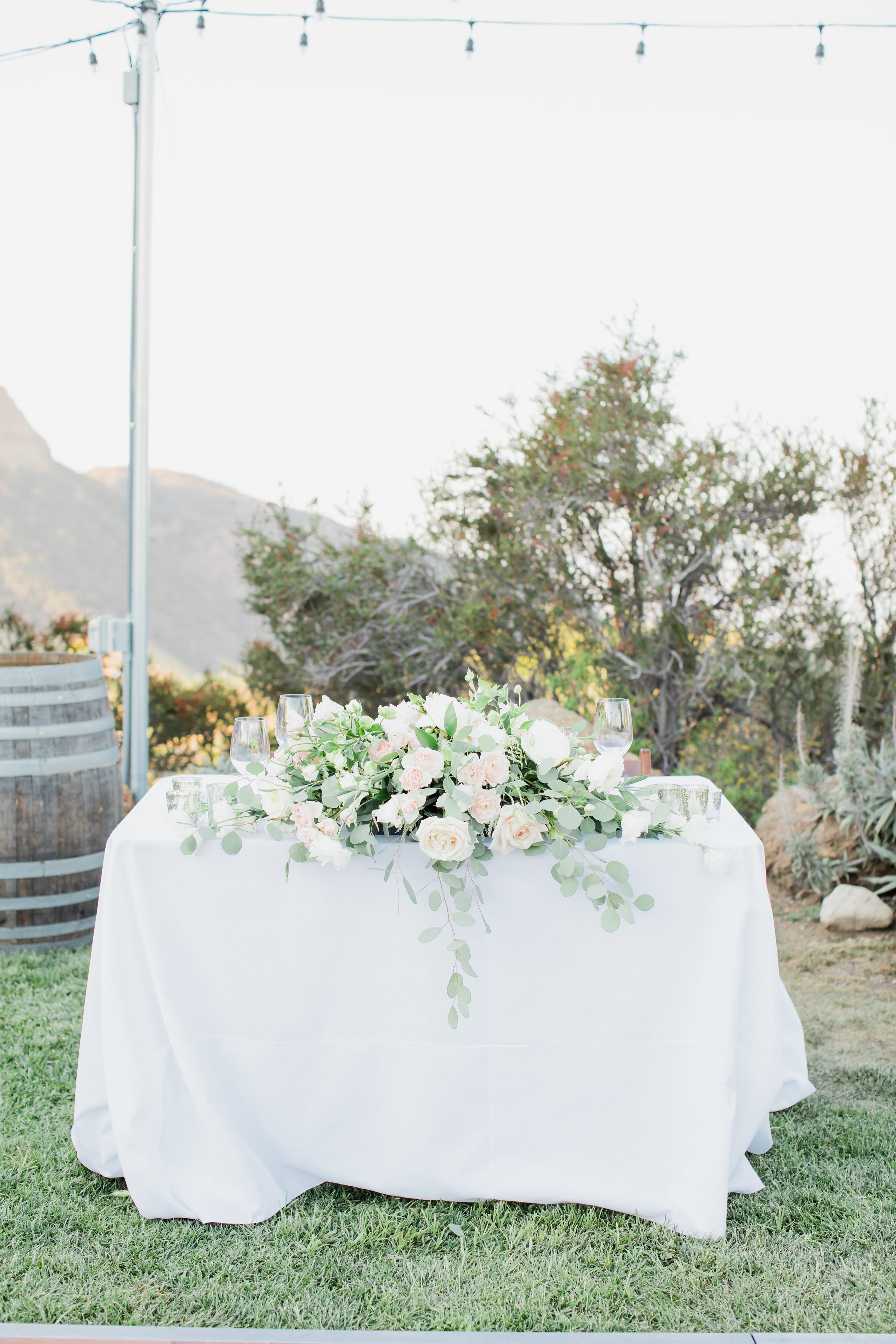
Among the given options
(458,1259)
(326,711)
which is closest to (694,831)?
(326,711)

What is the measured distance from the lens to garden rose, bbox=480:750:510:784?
1.64m

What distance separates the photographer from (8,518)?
898 cm

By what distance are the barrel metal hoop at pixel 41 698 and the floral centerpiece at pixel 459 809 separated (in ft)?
4.79

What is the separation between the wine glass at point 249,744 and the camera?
2002 millimetres

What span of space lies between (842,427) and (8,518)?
748 cm

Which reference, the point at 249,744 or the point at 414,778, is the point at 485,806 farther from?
the point at 249,744

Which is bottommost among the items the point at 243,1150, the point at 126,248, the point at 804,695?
the point at 243,1150

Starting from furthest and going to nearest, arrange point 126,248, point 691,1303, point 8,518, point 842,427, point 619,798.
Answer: point 8,518
point 126,248
point 842,427
point 619,798
point 691,1303

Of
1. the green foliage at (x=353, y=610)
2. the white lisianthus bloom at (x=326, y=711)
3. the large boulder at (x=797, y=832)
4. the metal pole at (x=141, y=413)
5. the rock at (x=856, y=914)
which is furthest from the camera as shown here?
the green foliage at (x=353, y=610)

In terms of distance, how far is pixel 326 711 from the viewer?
6.36ft

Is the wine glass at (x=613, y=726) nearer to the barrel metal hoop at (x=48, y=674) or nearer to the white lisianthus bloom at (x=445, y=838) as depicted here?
the white lisianthus bloom at (x=445, y=838)

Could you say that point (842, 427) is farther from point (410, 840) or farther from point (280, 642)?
point (410, 840)

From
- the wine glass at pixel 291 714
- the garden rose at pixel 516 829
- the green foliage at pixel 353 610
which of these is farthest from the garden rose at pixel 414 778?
the green foliage at pixel 353 610

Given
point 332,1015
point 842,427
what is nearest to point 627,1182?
point 332,1015
